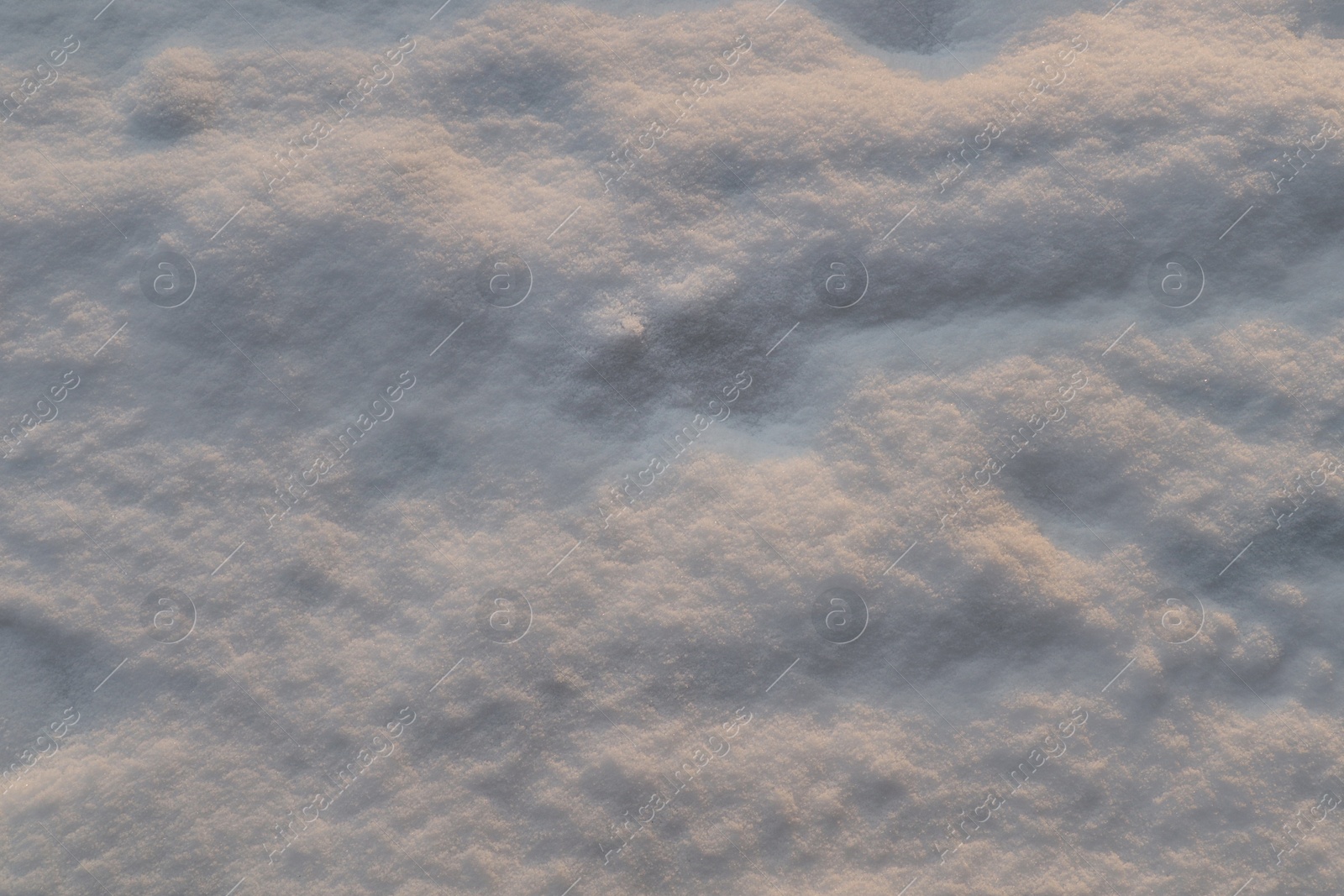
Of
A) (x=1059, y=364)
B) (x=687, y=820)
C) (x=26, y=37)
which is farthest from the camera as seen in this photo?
(x=26, y=37)

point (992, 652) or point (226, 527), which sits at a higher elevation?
point (226, 527)

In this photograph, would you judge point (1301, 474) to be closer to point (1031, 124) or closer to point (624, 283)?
point (1031, 124)

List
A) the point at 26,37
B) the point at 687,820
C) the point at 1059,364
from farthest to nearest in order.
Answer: the point at 26,37, the point at 1059,364, the point at 687,820

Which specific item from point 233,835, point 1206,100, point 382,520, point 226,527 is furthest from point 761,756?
point 1206,100

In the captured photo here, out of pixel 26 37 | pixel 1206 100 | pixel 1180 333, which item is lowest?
pixel 1180 333

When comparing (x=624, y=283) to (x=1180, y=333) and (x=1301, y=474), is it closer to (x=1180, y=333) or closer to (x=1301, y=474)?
(x=1180, y=333)

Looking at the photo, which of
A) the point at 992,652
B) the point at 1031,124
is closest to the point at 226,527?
the point at 992,652

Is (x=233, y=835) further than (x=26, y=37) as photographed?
No
